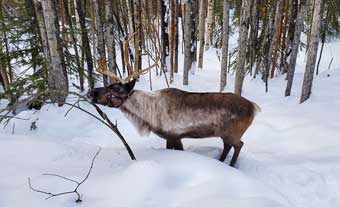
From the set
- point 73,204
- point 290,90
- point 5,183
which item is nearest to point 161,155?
point 73,204

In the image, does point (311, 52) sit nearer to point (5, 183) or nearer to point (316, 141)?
point (316, 141)

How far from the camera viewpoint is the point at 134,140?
4969mm

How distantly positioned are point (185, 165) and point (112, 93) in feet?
5.18

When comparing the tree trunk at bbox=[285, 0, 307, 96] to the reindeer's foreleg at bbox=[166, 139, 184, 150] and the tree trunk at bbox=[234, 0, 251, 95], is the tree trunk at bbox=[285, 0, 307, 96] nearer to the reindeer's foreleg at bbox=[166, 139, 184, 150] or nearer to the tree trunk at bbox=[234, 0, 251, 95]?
the tree trunk at bbox=[234, 0, 251, 95]

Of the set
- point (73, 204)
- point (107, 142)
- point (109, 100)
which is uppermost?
point (109, 100)

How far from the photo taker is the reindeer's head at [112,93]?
3.91 meters

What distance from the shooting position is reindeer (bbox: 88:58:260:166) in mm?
→ 3652

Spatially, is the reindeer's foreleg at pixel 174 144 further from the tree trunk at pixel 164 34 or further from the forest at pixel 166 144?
the tree trunk at pixel 164 34

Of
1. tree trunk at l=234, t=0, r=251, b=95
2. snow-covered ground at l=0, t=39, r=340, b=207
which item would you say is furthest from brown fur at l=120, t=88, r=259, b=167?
tree trunk at l=234, t=0, r=251, b=95

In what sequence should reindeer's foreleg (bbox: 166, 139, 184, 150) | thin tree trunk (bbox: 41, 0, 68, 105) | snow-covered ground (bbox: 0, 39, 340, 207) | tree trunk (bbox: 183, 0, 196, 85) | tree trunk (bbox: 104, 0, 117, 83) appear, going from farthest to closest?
tree trunk (bbox: 183, 0, 196, 85) → tree trunk (bbox: 104, 0, 117, 83) → thin tree trunk (bbox: 41, 0, 68, 105) → reindeer's foreleg (bbox: 166, 139, 184, 150) → snow-covered ground (bbox: 0, 39, 340, 207)

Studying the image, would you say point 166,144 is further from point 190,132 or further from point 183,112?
point 183,112

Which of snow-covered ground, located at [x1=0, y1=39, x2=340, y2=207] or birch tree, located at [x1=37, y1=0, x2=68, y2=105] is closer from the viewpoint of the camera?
snow-covered ground, located at [x1=0, y1=39, x2=340, y2=207]

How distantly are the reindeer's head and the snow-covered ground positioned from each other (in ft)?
2.11

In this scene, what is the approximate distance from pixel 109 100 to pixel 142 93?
458mm
